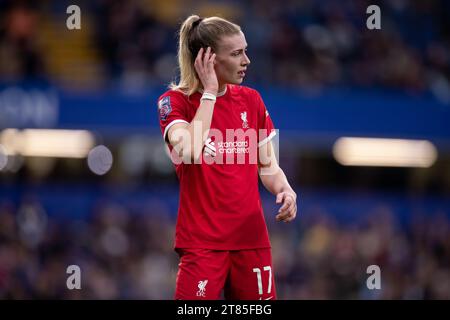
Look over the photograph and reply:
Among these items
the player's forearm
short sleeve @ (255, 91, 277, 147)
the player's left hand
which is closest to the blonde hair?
short sleeve @ (255, 91, 277, 147)

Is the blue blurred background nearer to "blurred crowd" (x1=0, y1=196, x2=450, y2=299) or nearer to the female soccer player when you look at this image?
"blurred crowd" (x1=0, y1=196, x2=450, y2=299)

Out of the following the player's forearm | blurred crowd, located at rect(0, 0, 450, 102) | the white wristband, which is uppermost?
blurred crowd, located at rect(0, 0, 450, 102)

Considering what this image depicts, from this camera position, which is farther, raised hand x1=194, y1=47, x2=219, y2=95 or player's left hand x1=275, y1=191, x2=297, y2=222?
raised hand x1=194, y1=47, x2=219, y2=95

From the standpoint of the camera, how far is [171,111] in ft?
19.9

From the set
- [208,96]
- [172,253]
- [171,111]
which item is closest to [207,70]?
[208,96]

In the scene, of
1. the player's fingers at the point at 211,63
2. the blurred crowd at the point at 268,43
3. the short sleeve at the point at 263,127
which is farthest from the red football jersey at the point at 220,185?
the blurred crowd at the point at 268,43

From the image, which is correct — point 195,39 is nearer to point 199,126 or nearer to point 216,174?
point 199,126

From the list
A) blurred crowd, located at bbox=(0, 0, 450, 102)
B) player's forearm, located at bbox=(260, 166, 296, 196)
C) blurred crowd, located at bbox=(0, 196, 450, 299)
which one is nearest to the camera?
player's forearm, located at bbox=(260, 166, 296, 196)

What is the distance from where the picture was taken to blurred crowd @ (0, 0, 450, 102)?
17719mm

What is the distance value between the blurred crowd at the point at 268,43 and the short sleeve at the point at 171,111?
441 inches

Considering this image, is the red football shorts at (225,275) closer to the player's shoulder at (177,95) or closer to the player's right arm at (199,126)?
the player's right arm at (199,126)

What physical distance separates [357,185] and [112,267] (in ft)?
18.6

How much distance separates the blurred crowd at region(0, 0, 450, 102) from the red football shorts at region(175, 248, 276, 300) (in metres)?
11.4

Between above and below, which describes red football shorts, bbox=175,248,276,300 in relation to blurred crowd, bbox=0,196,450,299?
above
